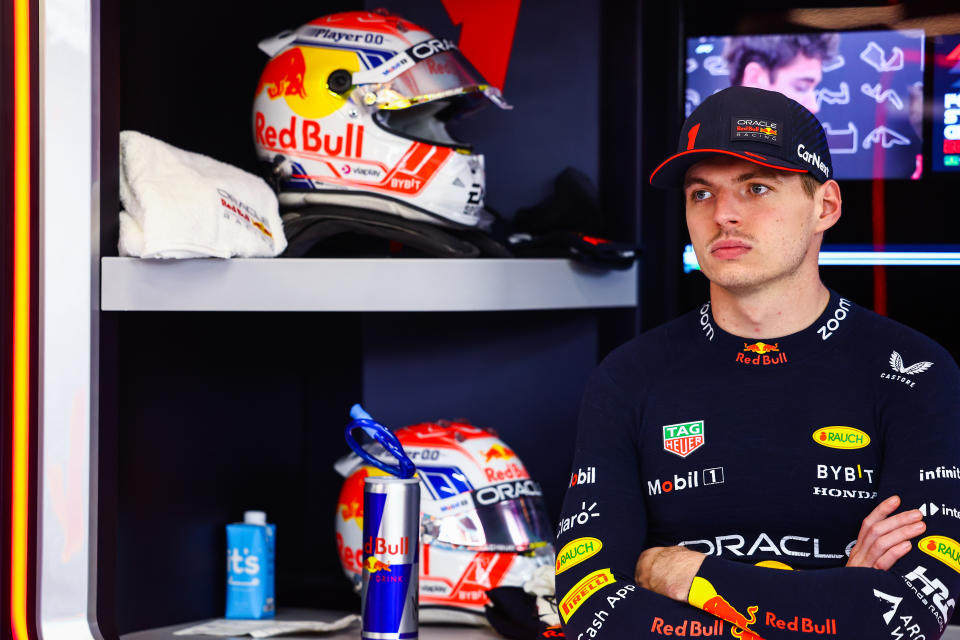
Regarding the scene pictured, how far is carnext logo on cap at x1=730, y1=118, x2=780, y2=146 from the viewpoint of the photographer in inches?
69.9

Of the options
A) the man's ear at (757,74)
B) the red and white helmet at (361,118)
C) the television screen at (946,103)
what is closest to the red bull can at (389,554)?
the red and white helmet at (361,118)

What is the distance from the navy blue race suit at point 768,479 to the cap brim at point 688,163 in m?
0.23

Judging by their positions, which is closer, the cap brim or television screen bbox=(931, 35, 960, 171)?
the cap brim

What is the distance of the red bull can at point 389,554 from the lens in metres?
1.91

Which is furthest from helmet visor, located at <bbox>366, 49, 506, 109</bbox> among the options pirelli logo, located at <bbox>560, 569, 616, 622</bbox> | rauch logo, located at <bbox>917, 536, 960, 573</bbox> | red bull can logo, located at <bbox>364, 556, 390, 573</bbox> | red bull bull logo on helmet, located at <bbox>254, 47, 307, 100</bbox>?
rauch logo, located at <bbox>917, 536, 960, 573</bbox>

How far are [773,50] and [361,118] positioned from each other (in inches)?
33.9

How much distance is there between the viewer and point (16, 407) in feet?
6.35

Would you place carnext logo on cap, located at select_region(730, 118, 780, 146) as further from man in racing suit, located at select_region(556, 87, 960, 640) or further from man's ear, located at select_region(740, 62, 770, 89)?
man's ear, located at select_region(740, 62, 770, 89)

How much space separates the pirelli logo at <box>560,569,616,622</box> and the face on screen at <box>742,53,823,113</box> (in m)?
1.14

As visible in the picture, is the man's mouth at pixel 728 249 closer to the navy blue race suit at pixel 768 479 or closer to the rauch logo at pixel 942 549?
the navy blue race suit at pixel 768 479

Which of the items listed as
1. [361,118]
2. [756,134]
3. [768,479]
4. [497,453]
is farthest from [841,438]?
[361,118]

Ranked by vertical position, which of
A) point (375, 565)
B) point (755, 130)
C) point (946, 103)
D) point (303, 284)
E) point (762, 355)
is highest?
point (946, 103)

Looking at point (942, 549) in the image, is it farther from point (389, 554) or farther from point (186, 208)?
point (186, 208)

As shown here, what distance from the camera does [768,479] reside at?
177 centimetres
